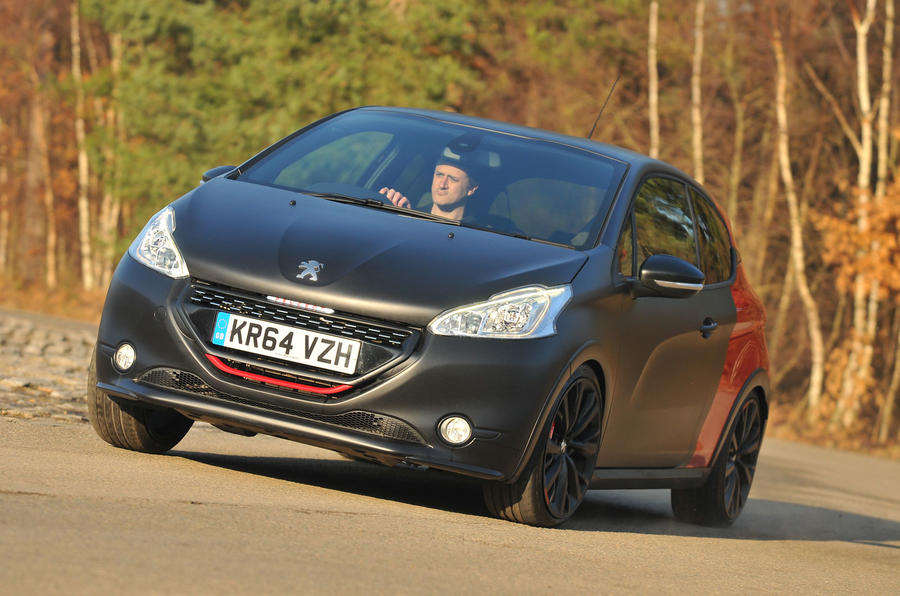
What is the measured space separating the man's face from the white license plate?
1261 millimetres

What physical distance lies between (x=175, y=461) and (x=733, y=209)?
1190 inches

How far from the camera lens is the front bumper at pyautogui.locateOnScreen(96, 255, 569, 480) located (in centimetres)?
582


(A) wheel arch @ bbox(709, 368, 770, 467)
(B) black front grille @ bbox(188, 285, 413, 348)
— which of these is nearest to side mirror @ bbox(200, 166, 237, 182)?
(B) black front grille @ bbox(188, 285, 413, 348)

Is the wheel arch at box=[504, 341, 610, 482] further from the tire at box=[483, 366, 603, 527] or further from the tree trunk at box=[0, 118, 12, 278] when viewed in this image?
the tree trunk at box=[0, 118, 12, 278]

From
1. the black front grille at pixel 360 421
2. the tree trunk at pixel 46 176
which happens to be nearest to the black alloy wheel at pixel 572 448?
the black front grille at pixel 360 421

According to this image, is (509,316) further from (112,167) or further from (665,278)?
(112,167)

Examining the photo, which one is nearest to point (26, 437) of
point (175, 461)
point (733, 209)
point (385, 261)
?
point (175, 461)

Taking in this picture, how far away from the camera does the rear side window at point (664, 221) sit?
7234mm

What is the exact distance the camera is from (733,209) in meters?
35.8

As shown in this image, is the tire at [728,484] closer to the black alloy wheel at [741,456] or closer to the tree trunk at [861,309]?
the black alloy wheel at [741,456]

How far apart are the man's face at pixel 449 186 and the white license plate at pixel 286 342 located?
49.6 inches

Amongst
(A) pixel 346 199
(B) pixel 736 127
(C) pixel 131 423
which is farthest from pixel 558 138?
(B) pixel 736 127

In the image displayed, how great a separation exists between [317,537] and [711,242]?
3.96 m

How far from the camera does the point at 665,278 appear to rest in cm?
683
